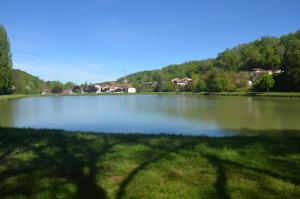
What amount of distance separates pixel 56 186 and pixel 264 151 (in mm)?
5282

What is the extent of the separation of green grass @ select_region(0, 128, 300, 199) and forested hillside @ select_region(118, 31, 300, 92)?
239 feet

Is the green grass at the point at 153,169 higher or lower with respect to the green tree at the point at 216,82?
lower

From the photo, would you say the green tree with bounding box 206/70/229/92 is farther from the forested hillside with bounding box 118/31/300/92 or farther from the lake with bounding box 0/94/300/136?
the lake with bounding box 0/94/300/136

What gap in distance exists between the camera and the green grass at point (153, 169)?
5414mm

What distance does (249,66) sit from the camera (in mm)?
148875

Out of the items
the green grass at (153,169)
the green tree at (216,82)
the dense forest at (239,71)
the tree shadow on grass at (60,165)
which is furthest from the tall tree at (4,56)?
the green tree at (216,82)

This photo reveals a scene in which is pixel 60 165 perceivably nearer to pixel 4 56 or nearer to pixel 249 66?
pixel 4 56

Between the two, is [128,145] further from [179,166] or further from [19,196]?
[19,196]

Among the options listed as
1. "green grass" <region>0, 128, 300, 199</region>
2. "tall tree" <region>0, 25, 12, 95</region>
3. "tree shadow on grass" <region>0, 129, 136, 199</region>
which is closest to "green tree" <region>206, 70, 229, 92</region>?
"tall tree" <region>0, 25, 12, 95</region>

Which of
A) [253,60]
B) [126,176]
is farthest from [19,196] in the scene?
[253,60]

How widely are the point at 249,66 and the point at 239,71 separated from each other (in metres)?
7.64

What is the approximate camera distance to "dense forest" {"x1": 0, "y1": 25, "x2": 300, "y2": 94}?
2970 inches

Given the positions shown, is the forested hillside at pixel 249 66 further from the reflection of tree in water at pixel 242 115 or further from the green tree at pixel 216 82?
the reflection of tree in water at pixel 242 115

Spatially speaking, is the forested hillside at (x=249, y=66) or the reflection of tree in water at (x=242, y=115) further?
the forested hillside at (x=249, y=66)
